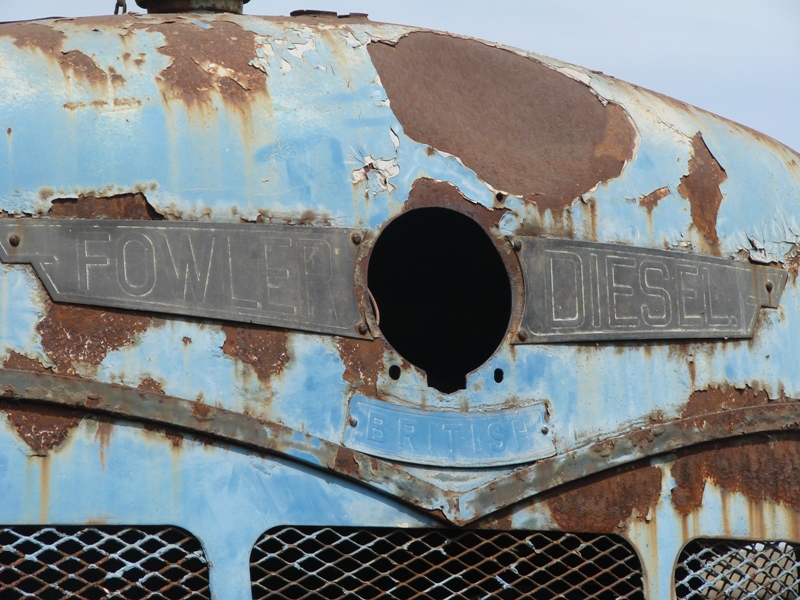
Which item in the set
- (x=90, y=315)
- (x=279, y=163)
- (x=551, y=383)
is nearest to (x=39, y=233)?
(x=90, y=315)

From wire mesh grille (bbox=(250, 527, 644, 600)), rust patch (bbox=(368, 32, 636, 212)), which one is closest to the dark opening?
rust patch (bbox=(368, 32, 636, 212))

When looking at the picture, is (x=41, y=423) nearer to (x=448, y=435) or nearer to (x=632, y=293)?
(x=448, y=435)

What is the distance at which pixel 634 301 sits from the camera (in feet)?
12.2

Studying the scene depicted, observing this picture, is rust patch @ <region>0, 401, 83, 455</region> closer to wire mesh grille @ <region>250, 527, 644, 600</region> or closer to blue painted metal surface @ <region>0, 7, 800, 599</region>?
blue painted metal surface @ <region>0, 7, 800, 599</region>

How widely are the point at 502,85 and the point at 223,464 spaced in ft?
5.16

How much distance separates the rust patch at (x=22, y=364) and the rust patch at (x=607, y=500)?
1.45m

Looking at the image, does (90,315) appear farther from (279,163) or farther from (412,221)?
(412,221)

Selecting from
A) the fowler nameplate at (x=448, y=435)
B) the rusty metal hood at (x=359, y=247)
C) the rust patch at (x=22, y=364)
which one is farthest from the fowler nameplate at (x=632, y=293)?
the rust patch at (x=22, y=364)

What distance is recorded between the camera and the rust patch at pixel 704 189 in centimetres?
392

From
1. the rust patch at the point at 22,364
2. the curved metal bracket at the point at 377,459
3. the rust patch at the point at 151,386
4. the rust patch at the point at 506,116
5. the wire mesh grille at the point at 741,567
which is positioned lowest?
the wire mesh grille at the point at 741,567

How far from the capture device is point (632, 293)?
372 cm

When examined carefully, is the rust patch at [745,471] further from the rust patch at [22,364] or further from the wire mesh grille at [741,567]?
the rust patch at [22,364]

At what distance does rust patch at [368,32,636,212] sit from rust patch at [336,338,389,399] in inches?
24.8

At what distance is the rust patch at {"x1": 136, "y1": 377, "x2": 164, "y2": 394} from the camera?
308cm
